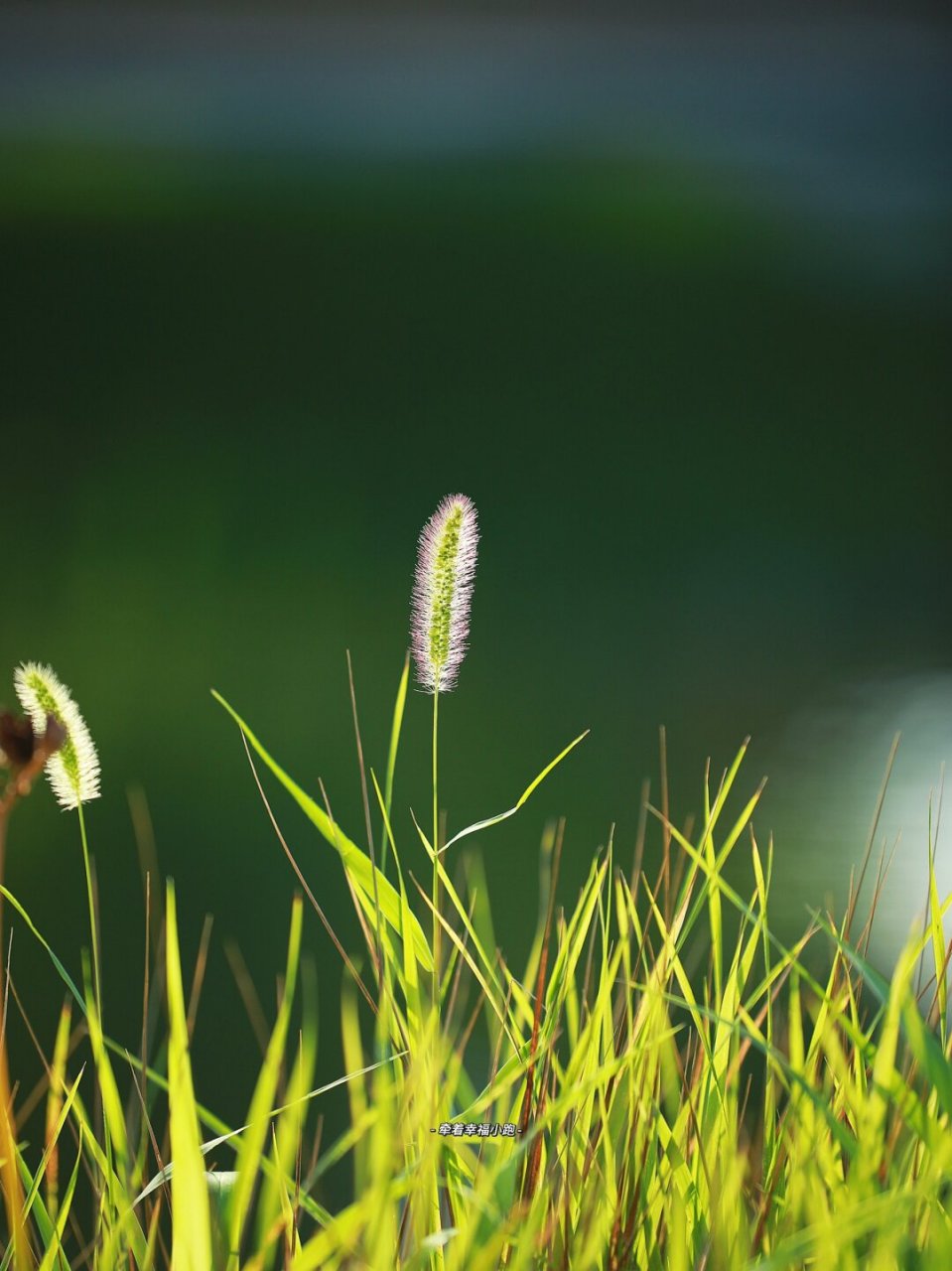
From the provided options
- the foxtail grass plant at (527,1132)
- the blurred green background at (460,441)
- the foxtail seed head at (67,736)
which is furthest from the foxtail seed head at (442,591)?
the blurred green background at (460,441)

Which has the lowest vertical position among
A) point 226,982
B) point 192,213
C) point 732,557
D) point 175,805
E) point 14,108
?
point 226,982

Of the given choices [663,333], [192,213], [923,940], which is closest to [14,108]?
[192,213]

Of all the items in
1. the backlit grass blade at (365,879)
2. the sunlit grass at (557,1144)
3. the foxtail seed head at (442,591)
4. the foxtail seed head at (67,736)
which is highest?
the foxtail seed head at (442,591)

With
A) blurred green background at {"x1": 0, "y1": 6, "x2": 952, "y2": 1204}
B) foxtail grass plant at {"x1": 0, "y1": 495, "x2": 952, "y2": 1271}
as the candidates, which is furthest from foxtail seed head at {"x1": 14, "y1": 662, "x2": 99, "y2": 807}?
blurred green background at {"x1": 0, "y1": 6, "x2": 952, "y2": 1204}

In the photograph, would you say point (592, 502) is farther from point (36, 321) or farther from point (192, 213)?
point (36, 321)

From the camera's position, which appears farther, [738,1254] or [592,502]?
[592,502]

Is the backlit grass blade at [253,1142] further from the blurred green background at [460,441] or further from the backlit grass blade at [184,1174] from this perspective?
the blurred green background at [460,441]

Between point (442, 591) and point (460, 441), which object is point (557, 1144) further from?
point (460, 441)
